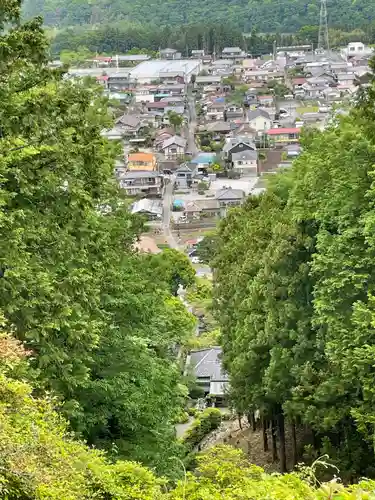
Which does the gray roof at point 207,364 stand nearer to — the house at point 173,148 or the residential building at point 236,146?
the residential building at point 236,146

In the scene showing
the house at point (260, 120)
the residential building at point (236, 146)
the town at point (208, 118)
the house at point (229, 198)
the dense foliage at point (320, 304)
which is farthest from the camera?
the house at point (260, 120)

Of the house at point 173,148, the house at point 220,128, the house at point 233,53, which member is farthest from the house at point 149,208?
the house at point 233,53

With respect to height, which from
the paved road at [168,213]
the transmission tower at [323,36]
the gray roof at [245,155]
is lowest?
the paved road at [168,213]

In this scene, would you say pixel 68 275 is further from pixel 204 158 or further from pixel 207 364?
pixel 204 158

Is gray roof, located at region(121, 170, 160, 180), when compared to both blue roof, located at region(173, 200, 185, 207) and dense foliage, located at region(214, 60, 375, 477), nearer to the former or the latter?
blue roof, located at region(173, 200, 185, 207)

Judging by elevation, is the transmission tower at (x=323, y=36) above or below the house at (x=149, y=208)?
above

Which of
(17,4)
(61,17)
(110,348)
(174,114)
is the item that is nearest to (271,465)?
(110,348)

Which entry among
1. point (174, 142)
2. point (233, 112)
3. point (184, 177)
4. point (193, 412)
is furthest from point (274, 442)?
point (233, 112)

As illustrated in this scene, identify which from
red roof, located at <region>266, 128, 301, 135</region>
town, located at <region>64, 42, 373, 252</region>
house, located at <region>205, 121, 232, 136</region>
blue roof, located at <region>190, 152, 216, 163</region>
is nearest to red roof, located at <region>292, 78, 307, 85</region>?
town, located at <region>64, 42, 373, 252</region>

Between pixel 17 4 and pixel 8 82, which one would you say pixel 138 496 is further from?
pixel 17 4
